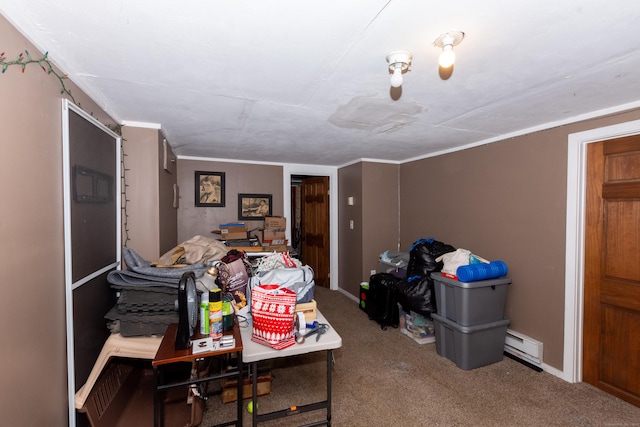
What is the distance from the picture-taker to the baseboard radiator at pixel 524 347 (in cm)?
270

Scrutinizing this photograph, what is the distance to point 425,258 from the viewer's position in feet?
10.6

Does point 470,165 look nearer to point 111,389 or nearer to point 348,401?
point 348,401

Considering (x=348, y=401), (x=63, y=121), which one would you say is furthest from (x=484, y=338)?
(x=63, y=121)

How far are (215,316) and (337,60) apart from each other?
1606 millimetres

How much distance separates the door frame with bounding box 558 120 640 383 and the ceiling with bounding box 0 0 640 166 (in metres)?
0.37

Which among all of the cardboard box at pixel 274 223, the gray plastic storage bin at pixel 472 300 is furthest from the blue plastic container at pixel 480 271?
the cardboard box at pixel 274 223

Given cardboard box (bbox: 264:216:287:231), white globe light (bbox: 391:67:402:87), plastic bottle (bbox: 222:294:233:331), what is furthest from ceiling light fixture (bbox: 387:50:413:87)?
cardboard box (bbox: 264:216:287:231)

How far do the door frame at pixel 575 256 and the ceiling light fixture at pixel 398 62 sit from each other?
203cm

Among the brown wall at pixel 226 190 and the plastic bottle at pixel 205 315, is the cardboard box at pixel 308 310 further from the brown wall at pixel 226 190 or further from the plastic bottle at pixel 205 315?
the brown wall at pixel 226 190

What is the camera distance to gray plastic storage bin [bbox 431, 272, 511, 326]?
267cm

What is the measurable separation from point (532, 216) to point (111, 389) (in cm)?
392

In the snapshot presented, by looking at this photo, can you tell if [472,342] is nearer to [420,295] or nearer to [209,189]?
[420,295]

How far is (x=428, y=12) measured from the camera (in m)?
1.14

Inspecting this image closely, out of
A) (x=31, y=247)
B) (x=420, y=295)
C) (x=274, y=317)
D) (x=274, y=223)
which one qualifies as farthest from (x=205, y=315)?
(x=274, y=223)
